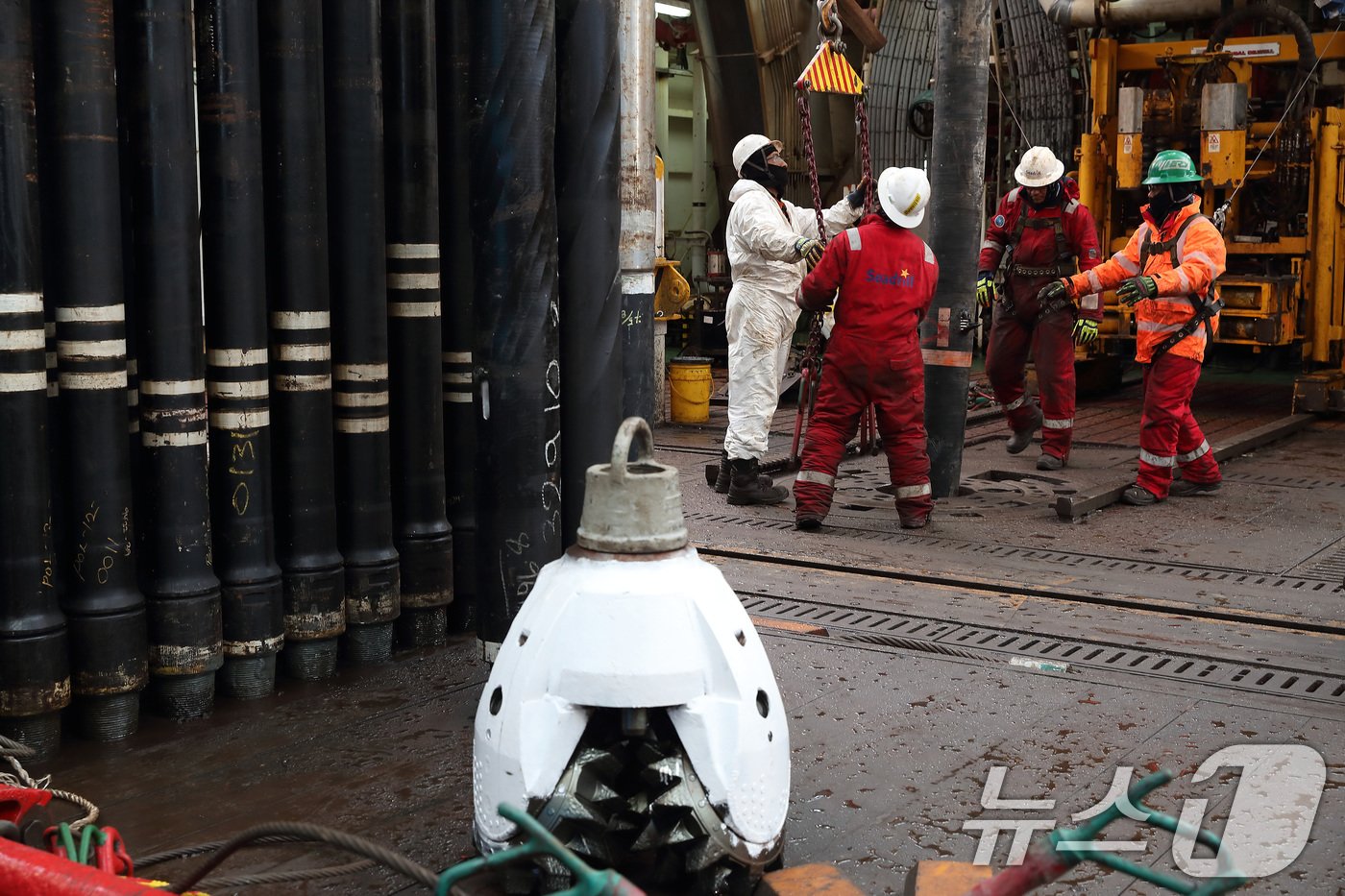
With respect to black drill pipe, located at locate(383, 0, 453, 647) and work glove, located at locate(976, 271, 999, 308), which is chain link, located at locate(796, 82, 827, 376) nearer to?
work glove, located at locate(976, 271, 999, 308)

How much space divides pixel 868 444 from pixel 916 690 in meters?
5.20

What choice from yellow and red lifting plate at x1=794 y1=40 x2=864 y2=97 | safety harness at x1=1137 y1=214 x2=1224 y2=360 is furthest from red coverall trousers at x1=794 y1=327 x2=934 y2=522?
yellow and red lifting plate at x1=794 y1=40 x2=864 y2=97

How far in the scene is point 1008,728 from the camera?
4.12 metres

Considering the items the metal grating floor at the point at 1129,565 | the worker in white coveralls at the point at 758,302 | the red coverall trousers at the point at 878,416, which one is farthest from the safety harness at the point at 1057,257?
the metal grating floor at the point at 1129,565

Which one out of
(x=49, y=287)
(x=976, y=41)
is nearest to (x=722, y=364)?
(x=976, y=41)

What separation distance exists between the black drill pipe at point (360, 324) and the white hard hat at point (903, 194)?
9.90 feet

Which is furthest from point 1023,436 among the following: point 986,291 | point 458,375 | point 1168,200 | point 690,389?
point 458,375

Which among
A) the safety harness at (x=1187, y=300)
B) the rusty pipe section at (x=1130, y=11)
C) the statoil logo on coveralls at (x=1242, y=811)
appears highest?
the rusty pipe section at (x=1130, y=11)

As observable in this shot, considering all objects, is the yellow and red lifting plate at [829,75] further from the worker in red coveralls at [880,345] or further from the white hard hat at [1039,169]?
the white hard hat at [1039,169]

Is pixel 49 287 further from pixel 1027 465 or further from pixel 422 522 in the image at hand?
pixel 1027 465

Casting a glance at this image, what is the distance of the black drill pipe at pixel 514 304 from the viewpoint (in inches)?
150

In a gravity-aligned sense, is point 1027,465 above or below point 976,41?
below

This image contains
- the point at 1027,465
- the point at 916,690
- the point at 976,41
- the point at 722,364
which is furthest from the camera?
the point at 722,364

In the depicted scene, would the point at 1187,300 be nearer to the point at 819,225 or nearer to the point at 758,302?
the point at 819,225
